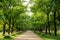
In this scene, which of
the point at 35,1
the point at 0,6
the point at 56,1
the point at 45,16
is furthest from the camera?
the point at 45,16

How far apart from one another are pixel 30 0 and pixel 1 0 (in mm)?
23325

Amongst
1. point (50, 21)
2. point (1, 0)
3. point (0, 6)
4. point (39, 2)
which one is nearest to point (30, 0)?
point (39, 2)

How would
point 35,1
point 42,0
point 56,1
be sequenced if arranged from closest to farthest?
point 56,1 < point 42,0 < point 35,1

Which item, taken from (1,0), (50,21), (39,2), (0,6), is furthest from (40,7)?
(1,0)

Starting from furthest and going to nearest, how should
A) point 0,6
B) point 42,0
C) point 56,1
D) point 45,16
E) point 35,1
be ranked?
point 45,16, point 35,1, point 42,0, point 0,6, point 56,1

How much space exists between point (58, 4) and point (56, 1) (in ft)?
1.50

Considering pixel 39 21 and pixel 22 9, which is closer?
pixel 22 9

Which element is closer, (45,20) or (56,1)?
(56,1)

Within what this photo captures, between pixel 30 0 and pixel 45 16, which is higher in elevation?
pixel 30 0

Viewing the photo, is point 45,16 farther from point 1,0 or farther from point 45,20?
point 1,0

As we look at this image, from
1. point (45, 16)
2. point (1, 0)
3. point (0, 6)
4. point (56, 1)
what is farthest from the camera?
point (45, 16)

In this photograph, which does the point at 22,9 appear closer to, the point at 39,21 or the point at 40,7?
the point at 40,7

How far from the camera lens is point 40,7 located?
45719 mm

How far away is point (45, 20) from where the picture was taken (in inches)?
1943
